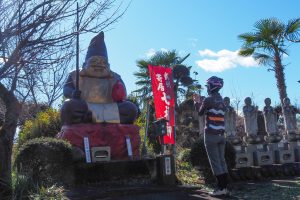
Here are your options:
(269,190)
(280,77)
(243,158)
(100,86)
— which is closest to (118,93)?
(100,86)

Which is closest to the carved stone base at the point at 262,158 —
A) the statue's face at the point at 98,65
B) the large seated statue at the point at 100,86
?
the large seated statue at the point at 100,86

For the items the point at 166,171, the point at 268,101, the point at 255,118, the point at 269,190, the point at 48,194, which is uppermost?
the point at 268,101

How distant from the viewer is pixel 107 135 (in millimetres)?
8320

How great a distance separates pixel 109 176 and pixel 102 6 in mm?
3211

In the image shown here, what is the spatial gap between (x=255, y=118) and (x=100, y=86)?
3805 mm

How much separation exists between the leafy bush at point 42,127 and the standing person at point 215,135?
5942mm

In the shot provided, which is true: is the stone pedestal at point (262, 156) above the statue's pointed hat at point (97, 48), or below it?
below

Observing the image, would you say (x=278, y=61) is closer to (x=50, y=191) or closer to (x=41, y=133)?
(x=41, y=133)

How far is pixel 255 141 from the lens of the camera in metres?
9.73

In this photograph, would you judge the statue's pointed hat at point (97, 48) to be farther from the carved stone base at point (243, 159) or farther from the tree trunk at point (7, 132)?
the carved stone base at point (243, 159)

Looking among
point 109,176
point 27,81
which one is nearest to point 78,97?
point 109,176

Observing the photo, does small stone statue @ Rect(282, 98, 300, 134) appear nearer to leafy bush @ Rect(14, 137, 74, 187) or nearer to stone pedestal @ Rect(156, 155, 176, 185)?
stone pedestal @ Rect(156, 155, 176, 185)

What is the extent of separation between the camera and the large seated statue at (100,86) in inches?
346

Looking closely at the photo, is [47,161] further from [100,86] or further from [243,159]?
A: [243,159]
